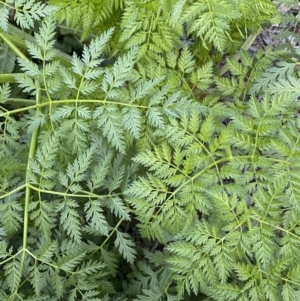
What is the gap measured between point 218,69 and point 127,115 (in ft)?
3.00

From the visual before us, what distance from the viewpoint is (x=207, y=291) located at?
5.12 feet

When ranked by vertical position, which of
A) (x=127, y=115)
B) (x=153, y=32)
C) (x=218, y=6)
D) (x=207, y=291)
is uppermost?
(x=218, y=6)

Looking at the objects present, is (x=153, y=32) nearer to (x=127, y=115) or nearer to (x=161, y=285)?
(x=127, y=115)

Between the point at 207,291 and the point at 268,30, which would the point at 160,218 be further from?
the point at 268,30

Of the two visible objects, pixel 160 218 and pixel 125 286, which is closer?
pixel 160 218

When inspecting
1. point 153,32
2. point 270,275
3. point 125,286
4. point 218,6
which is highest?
point 218,6

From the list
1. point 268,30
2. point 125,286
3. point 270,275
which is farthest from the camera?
point 268,30

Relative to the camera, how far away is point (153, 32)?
1752 millimetres

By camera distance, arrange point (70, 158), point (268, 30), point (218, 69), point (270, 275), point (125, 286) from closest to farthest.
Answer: point (270, 275) → point (70, 158) → point (125, 286) → point (218, 69) → point (268, 30)

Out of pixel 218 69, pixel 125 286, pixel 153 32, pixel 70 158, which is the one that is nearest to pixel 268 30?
pixel 218 69

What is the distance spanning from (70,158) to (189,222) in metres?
0.56

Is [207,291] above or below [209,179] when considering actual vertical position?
below

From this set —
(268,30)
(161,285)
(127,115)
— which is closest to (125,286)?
(161,285)

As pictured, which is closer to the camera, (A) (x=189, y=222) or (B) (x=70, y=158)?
(A) (x=189, y=222)
